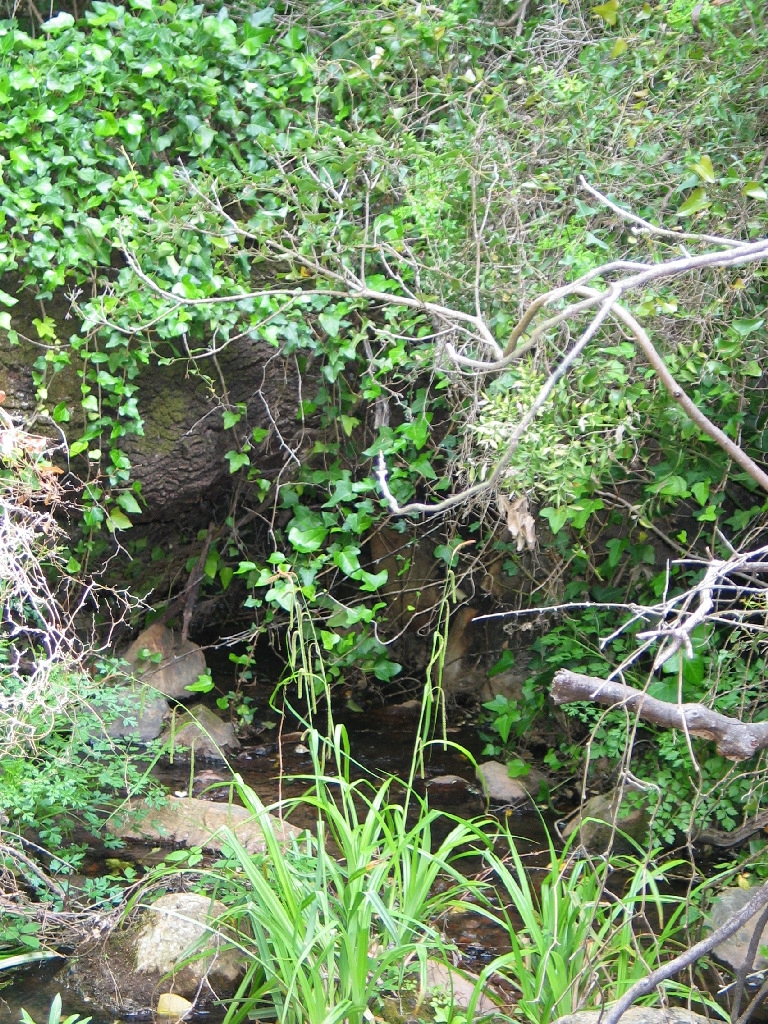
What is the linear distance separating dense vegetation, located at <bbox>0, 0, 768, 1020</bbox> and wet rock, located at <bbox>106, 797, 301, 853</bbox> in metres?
0.18

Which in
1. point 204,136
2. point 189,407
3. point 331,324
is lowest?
point 189,407

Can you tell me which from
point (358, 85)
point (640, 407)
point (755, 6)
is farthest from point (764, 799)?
point (358, 85)

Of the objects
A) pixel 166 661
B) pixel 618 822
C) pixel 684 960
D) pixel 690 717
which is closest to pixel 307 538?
pixel 166 661

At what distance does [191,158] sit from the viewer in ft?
14.2

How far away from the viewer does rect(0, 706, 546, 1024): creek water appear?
2.98 metres

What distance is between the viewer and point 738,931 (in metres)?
3.32

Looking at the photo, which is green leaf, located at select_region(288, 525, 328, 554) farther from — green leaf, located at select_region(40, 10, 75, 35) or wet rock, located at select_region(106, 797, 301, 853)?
green leaf, located at select_region(40, 10, 75, 35)

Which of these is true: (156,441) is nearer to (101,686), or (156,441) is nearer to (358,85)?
(101,686)

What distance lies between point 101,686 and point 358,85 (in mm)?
2618

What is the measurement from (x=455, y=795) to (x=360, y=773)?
0.47 metres

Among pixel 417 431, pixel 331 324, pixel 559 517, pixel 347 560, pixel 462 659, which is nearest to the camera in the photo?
pixel 559 517

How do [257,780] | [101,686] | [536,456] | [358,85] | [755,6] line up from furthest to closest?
[257,780] < [358,85] < [101,686] < [755,6] < [536,456]

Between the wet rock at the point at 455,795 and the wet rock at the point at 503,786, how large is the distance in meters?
0.07

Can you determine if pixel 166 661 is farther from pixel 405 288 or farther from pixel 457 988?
pixel 457 988
